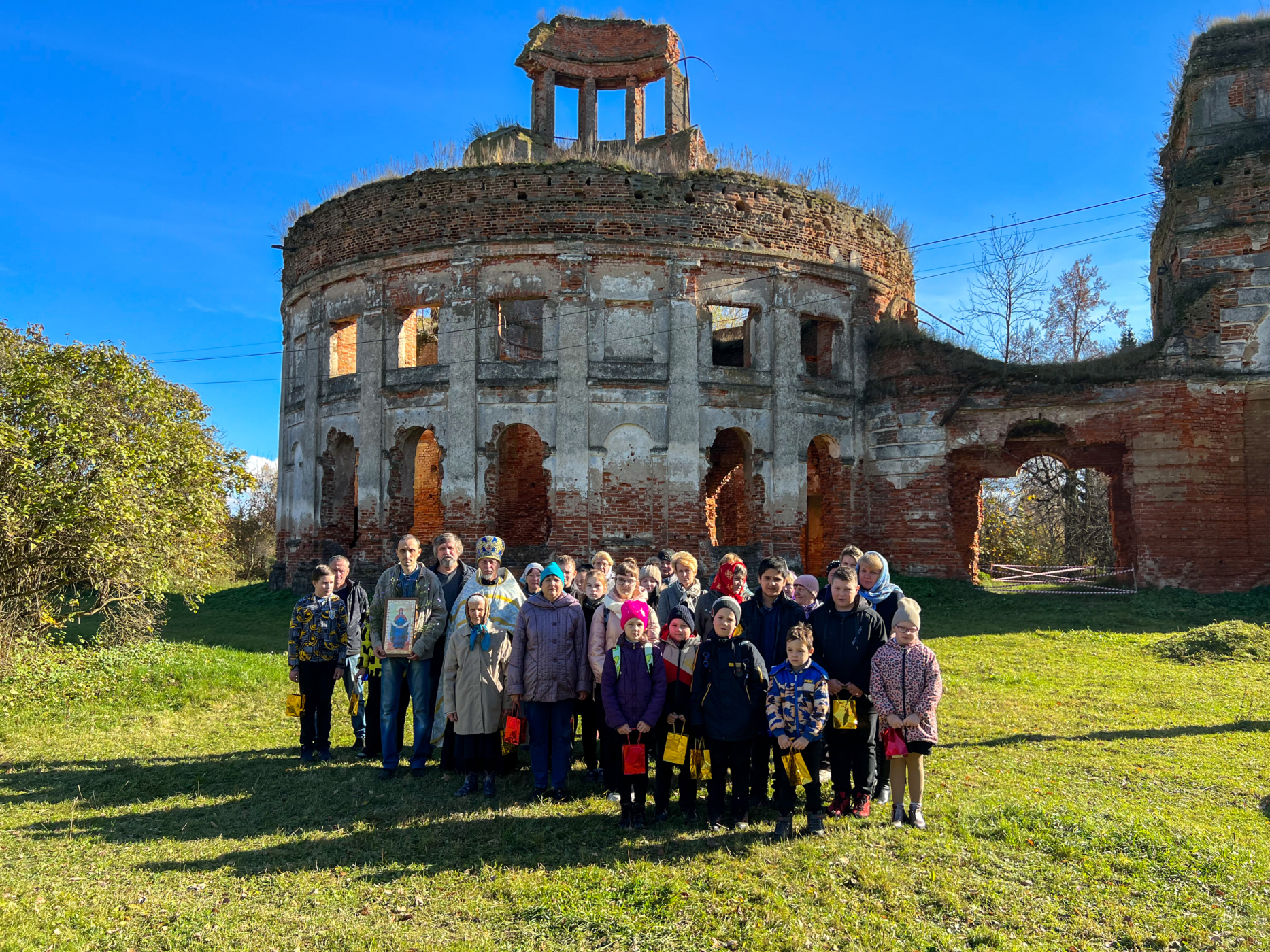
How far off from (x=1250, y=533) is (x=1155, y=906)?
13.8 meters

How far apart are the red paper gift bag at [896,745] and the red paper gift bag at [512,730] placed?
9.29ft

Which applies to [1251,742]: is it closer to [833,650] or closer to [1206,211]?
[833,650]

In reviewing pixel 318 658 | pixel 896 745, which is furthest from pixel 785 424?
pixel 896 745

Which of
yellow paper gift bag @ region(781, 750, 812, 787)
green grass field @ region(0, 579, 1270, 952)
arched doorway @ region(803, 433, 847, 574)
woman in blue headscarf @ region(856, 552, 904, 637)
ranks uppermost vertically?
arched doorway @ region(803, 433, 847, 574)

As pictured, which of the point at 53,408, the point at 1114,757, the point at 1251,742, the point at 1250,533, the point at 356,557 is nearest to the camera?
the point at 1114,757

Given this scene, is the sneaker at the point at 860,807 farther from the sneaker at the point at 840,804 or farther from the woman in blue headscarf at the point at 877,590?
the woman in blue headscarf at the point at 877,590

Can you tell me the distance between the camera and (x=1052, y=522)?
3086 cm

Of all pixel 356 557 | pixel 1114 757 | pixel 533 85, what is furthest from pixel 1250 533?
pixel 533 85

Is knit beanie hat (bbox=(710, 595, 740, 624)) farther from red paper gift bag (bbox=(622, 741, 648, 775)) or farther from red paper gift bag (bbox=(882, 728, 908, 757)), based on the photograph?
red paper gift bag (bbox=(882, 728, 908, 757))

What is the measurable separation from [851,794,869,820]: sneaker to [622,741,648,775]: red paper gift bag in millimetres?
1535

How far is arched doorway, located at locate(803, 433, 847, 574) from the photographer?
1897 centimetres

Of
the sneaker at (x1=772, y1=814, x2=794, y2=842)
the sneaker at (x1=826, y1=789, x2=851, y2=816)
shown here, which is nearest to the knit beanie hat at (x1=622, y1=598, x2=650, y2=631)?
the sneaker at (x1=772, y1=814, x2=794, y2=842)

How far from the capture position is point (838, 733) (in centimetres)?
595

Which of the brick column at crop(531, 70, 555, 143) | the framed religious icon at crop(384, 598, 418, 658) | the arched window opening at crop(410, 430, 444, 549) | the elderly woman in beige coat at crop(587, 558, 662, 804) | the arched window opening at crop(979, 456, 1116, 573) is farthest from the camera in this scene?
the arched window opening at crop(979, 456, 1116, 573)
